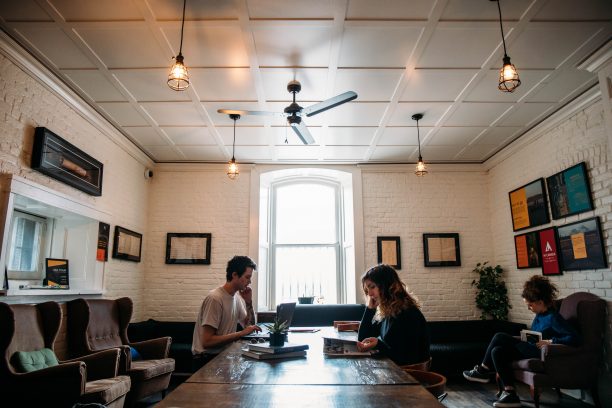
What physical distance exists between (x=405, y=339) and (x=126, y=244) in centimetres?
449

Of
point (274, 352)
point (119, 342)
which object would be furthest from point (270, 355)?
point (119, 342)

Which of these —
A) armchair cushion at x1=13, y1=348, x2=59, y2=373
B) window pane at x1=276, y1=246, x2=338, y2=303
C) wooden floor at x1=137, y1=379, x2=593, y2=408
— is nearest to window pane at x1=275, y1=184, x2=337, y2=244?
window pane at x1=276, y1=246, x2=338, y2=303

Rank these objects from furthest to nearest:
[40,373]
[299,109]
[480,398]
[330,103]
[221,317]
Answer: [480,398], [299,109], [330,103], [221,317], [40,373]

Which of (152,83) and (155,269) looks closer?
(152,83)

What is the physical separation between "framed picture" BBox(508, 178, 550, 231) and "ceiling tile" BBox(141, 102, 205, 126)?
4469mm

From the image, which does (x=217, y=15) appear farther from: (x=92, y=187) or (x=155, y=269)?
(x=155, y=269)

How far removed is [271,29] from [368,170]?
3895 millimetres

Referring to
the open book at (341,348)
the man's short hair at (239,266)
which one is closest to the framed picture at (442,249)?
the man's short hair at (239,266)

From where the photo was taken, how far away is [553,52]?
3.63m

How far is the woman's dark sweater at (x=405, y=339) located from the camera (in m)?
2.51

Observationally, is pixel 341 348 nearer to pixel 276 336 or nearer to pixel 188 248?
pixel 276 336

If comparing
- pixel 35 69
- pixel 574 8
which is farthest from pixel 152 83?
pixel 574 8

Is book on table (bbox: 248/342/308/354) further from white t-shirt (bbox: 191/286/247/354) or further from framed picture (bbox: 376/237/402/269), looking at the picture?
framed picture (bbox: 376/237/402/269)

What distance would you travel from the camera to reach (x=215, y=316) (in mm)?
3092
